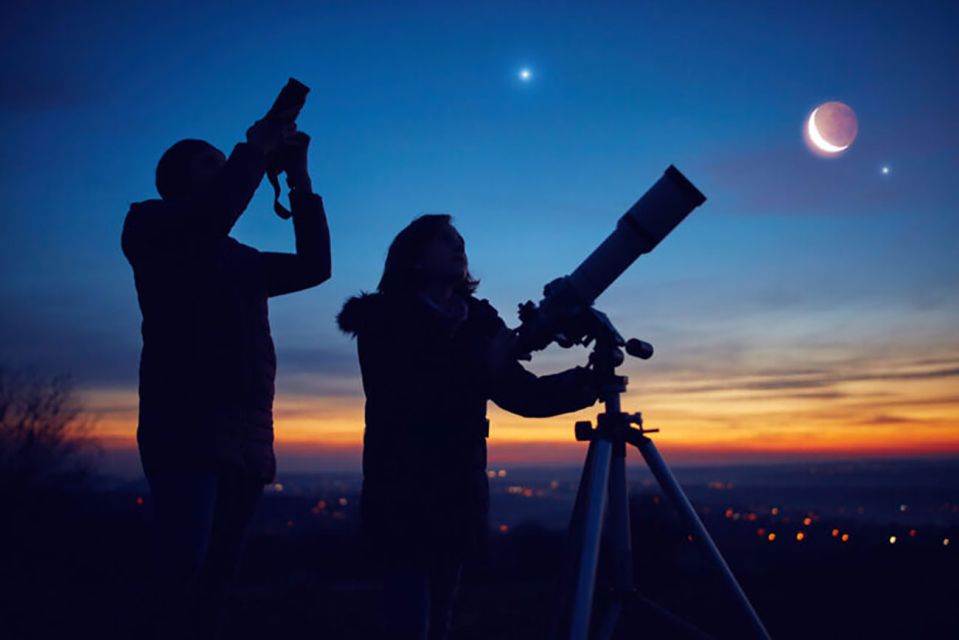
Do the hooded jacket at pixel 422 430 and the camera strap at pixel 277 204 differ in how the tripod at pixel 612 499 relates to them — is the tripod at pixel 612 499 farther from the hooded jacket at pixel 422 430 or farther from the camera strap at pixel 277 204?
the camera strap at pixel 277 204

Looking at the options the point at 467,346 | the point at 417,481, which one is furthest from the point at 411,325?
the point at 417,481

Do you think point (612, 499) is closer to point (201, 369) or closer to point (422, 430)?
point (422, 430)

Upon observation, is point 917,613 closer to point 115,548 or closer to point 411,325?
point 411,325

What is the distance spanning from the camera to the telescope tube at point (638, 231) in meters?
2.65

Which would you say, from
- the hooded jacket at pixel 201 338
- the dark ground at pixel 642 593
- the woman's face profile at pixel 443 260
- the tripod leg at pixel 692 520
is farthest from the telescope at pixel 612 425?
the hooded jacket at pixel 201 338

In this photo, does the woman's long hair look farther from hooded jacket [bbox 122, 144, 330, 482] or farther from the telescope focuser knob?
the telescope focuser knob

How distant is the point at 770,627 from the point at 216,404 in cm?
337

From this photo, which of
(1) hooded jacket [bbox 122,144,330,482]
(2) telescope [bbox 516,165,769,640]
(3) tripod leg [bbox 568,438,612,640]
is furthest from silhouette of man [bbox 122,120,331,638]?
(3) tripod leg [bbox 568,438,612,640]

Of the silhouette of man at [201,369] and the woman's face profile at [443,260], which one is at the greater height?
the woman's face profile at [443,260]

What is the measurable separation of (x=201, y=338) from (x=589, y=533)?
1403 mm

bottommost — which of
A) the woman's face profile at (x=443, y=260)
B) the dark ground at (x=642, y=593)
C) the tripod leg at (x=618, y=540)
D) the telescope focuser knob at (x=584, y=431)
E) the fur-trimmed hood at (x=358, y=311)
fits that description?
the dark ground at (x=642, y=593)

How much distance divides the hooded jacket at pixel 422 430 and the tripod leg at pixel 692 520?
1.10ft

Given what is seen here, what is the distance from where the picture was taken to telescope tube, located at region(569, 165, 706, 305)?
265 centimetres

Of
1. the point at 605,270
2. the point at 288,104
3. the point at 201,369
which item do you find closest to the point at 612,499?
the point at 605,270
